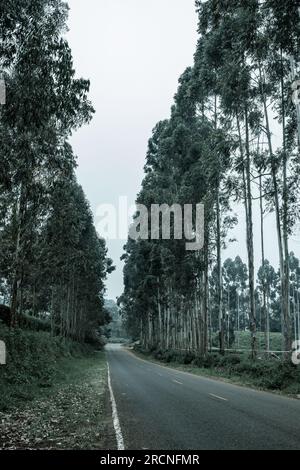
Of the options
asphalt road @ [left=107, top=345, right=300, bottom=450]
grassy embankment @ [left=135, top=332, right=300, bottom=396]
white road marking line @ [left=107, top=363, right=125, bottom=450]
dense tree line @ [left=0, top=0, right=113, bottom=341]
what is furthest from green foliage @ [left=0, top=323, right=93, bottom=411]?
grassy embankment @ [left=135, top=332, right=300, bottom=396]

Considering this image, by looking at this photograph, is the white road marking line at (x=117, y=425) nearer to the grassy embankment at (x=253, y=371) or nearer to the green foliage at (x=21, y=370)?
the green foliage at (x=21, y=370)

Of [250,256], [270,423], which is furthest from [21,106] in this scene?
[250,256]

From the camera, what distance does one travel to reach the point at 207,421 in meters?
9.55

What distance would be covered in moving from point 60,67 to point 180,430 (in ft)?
29.7

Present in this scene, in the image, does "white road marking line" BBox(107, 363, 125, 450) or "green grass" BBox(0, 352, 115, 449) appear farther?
"green grass" BBox(0, 352, 115, 449)

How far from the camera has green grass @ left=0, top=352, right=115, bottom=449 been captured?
7.91 meters

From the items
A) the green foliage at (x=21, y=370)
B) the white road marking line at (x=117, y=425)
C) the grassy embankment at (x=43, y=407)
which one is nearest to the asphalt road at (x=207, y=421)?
the white road marking line at (x=117, y=425)

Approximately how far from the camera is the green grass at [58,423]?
25.9 feet

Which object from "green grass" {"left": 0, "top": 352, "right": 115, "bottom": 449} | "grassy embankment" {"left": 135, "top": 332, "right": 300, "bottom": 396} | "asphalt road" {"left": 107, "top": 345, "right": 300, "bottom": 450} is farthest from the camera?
"grassy embankment" {"left": 135, "top": 332, "right": 300, "bottom": 396}

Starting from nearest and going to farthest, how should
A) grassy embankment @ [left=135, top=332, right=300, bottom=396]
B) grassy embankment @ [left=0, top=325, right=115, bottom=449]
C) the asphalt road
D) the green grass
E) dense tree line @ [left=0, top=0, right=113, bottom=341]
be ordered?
the asphalt road
the green grass
grassy embankment @ [left=0, top=325, right=115, bottom=449]
dense tree line @ [left=0, top=0, right=113, bottom=341]
grassy embankment @ [left=135, top=332, right=300, bottom=396]

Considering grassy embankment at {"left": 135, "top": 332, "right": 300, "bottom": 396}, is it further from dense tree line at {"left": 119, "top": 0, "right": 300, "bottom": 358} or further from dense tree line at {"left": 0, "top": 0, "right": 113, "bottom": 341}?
dense tree line at {"left": 0, "top": 0, "right": 113, "bottom": 341}

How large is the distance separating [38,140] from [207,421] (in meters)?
11.2

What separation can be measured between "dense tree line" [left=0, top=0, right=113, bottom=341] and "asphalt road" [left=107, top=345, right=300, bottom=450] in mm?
6676
